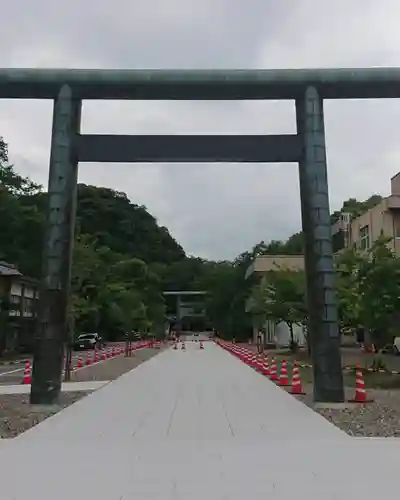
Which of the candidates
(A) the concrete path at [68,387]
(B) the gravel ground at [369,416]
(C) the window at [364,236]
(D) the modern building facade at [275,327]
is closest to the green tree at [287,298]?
(C) the window at [364,236]

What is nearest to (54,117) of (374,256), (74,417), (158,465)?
(74,417)

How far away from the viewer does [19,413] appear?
1319cm

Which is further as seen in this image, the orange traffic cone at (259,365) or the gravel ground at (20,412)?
the orange traffic cone at (259,365)

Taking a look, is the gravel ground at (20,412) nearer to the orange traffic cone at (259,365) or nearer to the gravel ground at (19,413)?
the gravel ground at (19,413)

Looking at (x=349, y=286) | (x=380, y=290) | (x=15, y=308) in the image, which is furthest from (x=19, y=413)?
(x=15, y=308)

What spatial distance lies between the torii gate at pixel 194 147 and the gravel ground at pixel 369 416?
758 millimetres

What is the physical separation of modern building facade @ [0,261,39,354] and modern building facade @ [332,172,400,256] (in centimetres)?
2078

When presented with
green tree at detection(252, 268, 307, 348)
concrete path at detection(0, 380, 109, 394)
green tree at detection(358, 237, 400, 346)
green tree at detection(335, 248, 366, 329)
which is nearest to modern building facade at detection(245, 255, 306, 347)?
green tree at detection(252, 268, 307, 348)

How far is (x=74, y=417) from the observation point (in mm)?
12453

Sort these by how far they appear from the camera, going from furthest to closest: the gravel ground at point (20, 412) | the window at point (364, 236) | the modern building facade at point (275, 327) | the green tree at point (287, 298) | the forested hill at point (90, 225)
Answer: the modern building facade at point (275, 327) < the forested hill at point (90, 225) < the window at point (364, 236) < the green tree at point (287, 298) < the gravel ground at point (20, 412)

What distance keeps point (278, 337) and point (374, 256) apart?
37048mm

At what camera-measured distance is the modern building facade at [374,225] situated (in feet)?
130

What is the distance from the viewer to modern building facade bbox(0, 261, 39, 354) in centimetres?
3947

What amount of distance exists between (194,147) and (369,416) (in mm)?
6890
